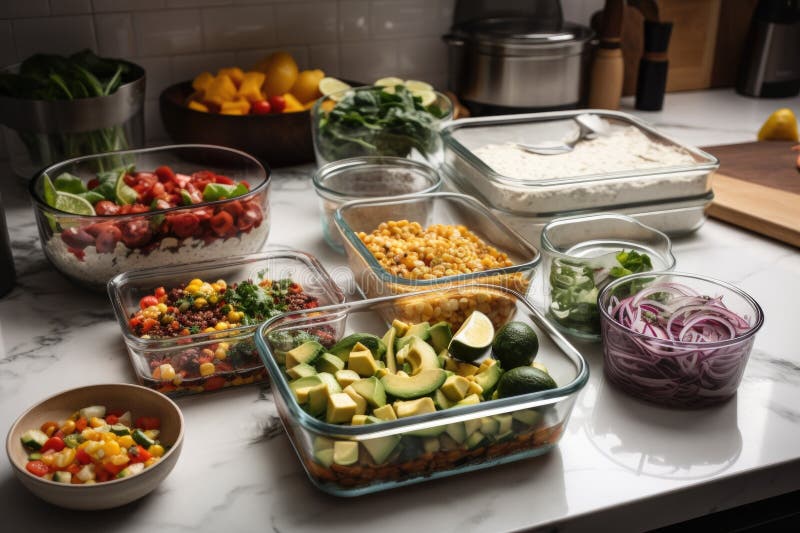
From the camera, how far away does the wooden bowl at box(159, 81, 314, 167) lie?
5.95 ft

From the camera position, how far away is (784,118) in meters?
2.02

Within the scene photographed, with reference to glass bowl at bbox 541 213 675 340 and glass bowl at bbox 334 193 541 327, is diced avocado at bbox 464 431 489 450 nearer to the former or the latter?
glass bowl at bbox 334 193 541 327

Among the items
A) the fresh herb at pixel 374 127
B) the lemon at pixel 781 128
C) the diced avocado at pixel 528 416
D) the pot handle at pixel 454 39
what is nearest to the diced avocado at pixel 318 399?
the diced avocado at pixel 528 416

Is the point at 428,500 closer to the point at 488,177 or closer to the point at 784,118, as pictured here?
the point at 488,177

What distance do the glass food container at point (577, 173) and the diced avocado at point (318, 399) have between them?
667mm

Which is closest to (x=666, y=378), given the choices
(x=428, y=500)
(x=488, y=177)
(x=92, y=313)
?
(x=428, y=500)

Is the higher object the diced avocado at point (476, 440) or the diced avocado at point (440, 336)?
the diced avocado at point (440, 336)

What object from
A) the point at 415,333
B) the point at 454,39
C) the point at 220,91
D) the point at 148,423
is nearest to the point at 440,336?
the point at 415,333

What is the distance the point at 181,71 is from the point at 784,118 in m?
1.50

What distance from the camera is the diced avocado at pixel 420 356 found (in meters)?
1.04

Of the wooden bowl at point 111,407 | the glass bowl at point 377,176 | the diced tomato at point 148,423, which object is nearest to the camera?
the wooden bowl at point 111,407

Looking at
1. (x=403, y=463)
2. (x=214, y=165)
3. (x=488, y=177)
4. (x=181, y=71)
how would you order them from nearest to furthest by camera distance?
(x=403, y=463) < (x=488, y=177) < (x=214, y=165) < (x=181, y=71)

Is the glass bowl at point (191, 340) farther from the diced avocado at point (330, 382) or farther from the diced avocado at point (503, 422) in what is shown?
the diced avocado at point (503, 422)

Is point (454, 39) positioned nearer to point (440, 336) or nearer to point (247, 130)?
point (247, 130)
